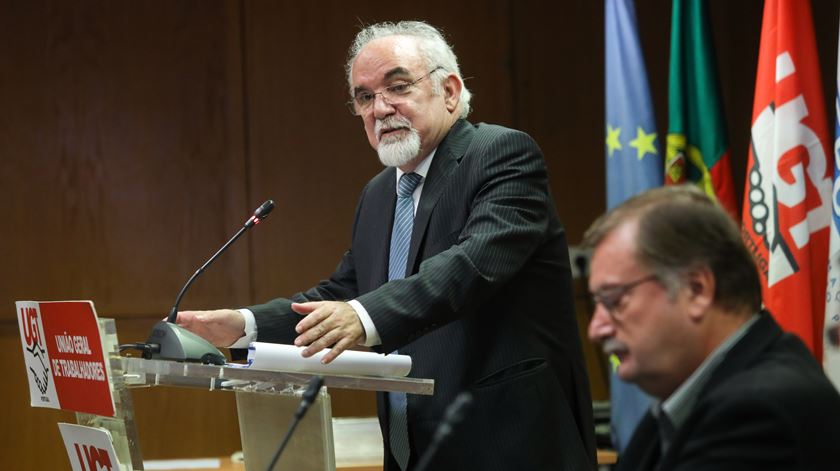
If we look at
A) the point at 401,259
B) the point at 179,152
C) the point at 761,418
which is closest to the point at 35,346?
the point at 401,259

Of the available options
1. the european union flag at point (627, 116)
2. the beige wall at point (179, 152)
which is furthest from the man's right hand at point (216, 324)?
the beige wall at point (179, 152)

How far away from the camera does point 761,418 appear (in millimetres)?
1405

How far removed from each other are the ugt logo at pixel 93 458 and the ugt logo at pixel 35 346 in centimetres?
17

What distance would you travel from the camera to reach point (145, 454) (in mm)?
5246

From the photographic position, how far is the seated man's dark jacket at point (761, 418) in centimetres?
139

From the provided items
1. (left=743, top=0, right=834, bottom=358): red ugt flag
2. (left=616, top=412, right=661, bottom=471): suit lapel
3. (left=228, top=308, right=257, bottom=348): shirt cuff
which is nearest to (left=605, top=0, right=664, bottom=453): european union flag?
(left=743, top=0, right=834, bottom=358): red ugt flag

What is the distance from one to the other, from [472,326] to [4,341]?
3.16 m

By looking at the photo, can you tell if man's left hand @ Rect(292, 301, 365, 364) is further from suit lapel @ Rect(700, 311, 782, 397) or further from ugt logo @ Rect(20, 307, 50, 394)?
suit lapel @ Rect(700, 311, 782, 397)

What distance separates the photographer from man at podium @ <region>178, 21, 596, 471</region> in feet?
8.21

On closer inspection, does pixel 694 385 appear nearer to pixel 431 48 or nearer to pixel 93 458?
pixel 93 458

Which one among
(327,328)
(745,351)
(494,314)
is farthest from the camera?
(494,314)

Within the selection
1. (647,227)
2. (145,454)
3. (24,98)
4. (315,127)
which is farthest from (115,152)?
(647,227)

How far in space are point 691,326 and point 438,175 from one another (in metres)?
1.37

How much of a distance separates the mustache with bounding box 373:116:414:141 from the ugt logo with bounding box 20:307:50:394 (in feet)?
3.22
